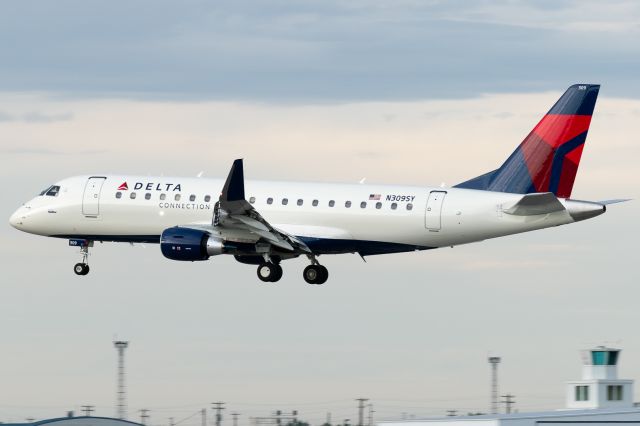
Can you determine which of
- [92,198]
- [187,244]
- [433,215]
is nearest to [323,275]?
[433,215]

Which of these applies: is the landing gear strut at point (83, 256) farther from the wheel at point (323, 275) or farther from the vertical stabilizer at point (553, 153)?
the vertical stabilizer at point (553, 153)

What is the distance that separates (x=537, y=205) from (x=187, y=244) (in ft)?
58.1

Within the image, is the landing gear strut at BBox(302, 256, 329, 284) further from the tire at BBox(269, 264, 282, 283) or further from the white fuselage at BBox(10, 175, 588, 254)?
the white fuselage at BBox(10, 175, 588, 254)

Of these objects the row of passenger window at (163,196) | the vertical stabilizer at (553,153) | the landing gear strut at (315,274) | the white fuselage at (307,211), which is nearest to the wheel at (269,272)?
the landing gear strut at (315,274)

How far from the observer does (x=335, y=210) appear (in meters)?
81.2

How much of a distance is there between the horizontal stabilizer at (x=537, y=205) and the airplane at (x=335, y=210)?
49 mm

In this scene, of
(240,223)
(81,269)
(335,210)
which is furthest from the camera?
(81,269)

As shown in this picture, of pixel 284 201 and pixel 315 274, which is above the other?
pixel 284 201

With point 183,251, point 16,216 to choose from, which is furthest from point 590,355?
point 16,216

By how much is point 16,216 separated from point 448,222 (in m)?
25.6

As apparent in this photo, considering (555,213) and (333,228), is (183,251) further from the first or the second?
(555,213)

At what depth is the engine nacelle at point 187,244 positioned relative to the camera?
7975 centimetres

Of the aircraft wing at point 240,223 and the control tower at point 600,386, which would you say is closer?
the aircraft wing at point 240,223

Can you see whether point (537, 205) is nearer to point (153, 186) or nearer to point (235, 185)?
point (235, 185)
